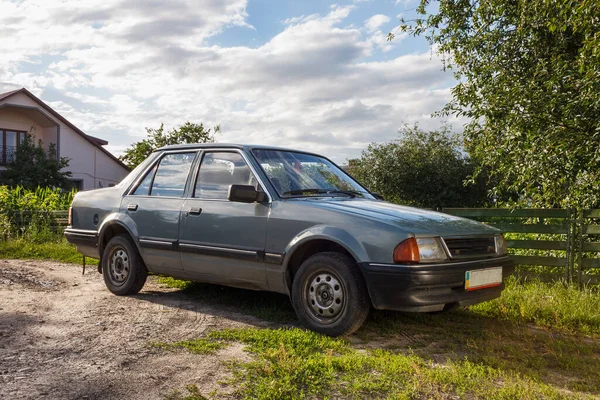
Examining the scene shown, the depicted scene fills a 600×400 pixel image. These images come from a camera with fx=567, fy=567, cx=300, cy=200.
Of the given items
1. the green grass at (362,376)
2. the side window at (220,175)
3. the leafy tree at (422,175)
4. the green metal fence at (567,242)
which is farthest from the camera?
the leafy tree at (422,175)

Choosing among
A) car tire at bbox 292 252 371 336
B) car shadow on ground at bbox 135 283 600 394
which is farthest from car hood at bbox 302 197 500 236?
car shadow on ground at bbox 135 283 600 394

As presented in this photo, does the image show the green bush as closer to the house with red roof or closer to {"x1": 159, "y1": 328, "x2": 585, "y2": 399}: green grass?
{"x1": 159, "y1": 328, "x2": 585, "y2": 399}: green grass

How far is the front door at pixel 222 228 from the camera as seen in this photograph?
18.0ft

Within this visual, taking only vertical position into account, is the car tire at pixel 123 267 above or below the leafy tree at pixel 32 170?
below

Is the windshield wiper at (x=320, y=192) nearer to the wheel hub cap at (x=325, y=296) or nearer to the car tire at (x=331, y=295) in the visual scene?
the car tire at (x=331, y=295)

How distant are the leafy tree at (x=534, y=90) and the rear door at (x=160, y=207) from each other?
537 cm

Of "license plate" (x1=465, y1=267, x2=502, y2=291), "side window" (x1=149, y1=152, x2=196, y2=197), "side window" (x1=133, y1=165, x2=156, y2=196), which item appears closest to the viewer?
"license plate" (x1=465, y1=267, x2=502, y2=291)

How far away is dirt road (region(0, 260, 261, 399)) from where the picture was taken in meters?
3.69

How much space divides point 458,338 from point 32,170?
27.8 metres

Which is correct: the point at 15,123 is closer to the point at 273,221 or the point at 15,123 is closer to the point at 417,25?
the point at 417,25

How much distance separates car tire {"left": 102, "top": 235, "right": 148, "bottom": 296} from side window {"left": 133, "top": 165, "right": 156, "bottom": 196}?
56cm

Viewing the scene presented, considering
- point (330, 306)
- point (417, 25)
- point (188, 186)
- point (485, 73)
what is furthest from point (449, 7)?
point (330, 306)

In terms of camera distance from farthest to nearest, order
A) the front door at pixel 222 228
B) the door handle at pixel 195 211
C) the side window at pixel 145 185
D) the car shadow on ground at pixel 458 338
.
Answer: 1. the side window at pixel 145 185
2. the door handle at pixel 195 211
3. the front door at pixel 222 228
4. the car shadow on ground at pixel 458 338

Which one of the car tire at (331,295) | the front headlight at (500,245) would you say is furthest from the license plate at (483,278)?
the car tire at (331,295)
